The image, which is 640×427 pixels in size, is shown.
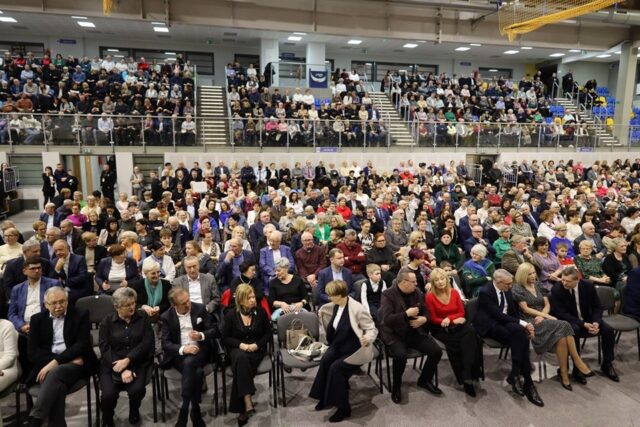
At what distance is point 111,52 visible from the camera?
21.0 meters

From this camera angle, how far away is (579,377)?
4.64 metres

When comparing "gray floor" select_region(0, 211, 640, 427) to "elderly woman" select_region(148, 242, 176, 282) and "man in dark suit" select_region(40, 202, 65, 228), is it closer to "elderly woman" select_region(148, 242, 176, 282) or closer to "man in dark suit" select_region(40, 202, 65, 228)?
"elderly woman" select_region(148, 242, 176, 282)

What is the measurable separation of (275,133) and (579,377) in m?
11.3

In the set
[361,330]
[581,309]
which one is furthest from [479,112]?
[361,330]

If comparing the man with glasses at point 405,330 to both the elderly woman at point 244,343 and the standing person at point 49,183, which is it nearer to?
the elderly woman at point 244,343

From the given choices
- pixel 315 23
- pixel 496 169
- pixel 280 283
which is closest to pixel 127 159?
pixel 315 23

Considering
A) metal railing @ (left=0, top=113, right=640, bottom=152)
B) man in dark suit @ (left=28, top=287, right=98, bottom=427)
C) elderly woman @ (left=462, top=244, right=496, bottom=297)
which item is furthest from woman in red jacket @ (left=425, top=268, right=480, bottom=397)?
metal railing @ (left=0, top=113, right=640, bottom=152)

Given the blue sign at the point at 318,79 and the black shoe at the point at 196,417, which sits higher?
the blue sign at the point at 318,79

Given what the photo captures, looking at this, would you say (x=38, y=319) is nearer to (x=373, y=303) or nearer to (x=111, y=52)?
(x=373, y=303)

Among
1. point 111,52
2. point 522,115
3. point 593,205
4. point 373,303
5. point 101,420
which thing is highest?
point 111,52

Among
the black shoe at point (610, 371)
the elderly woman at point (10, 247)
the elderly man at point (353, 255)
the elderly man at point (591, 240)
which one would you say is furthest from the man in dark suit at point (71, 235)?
the elderly man at point (591, 240)

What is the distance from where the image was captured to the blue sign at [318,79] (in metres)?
19.4

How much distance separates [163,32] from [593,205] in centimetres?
1778

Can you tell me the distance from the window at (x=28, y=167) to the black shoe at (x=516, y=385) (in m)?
13.4
